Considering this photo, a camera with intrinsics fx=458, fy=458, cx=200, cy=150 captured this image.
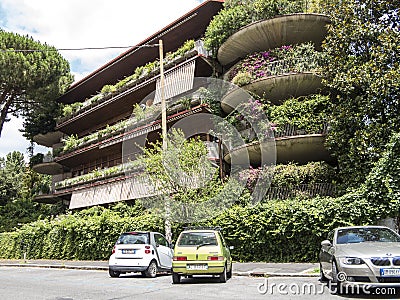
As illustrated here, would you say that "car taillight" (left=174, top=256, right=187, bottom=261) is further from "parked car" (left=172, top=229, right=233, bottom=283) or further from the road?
the road

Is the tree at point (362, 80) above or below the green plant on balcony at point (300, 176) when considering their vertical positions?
above

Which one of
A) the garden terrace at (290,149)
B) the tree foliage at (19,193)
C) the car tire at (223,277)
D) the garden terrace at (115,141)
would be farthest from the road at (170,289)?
the tree foliage at (19,193)

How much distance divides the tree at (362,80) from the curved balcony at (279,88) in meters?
1.18

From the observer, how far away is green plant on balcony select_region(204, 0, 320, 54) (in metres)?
23.9

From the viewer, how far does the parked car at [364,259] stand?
8.95 metres

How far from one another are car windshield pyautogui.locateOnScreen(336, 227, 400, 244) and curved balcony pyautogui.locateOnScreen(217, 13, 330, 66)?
14.6 metres

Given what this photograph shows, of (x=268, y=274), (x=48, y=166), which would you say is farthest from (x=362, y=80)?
(x=48, y=166)

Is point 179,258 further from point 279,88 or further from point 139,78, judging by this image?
point 139,78

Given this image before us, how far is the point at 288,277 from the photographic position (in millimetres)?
13883

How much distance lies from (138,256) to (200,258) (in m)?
3.03

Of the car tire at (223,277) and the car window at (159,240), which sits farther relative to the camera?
the car window at (159,240)

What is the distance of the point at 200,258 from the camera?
1249 cm

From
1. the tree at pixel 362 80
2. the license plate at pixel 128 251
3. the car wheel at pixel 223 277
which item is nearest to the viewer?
the car wheel at pixel 223 277

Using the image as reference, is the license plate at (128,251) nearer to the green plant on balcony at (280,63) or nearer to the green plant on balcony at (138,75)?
the green plant on balcony at (280,63)
